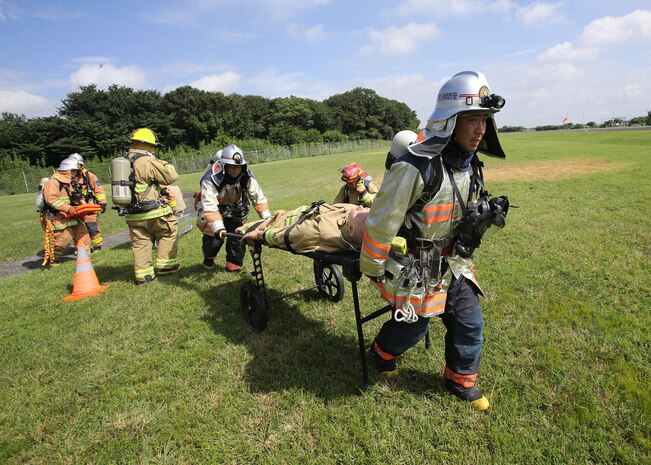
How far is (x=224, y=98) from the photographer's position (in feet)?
246

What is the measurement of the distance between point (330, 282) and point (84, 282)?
14.1 ft

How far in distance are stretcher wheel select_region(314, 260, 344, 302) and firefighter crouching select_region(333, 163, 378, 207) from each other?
1.52 m

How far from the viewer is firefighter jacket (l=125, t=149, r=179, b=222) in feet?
20.1

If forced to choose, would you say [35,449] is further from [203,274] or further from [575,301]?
[575,301]

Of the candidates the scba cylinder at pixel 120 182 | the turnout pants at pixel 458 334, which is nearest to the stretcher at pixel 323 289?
the turnout pants at pixel 458 334

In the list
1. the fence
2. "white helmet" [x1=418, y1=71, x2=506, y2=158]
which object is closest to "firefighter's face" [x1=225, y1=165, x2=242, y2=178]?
"white helmet" [x1=418, y1=71, x2=506, y2=158]

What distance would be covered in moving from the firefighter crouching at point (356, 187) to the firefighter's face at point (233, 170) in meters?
1.77

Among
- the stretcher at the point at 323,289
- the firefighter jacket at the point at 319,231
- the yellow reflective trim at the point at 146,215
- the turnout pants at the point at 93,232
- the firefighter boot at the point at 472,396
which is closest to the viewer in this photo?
the firefighter boot at the point at 472,396

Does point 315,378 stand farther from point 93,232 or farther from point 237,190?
point 93,232

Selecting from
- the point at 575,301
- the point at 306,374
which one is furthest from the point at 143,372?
the point at 575,301

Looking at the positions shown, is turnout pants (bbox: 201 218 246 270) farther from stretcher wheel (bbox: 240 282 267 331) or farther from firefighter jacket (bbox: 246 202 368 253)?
firefighter jacket (bbox: 246 202 368 253)

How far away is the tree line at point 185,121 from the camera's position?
5034 cm

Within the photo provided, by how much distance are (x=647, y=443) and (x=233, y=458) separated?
118 inches

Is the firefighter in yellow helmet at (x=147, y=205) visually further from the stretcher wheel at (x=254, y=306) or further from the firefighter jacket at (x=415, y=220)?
the firefighter jacket at (x=415, y=220)
